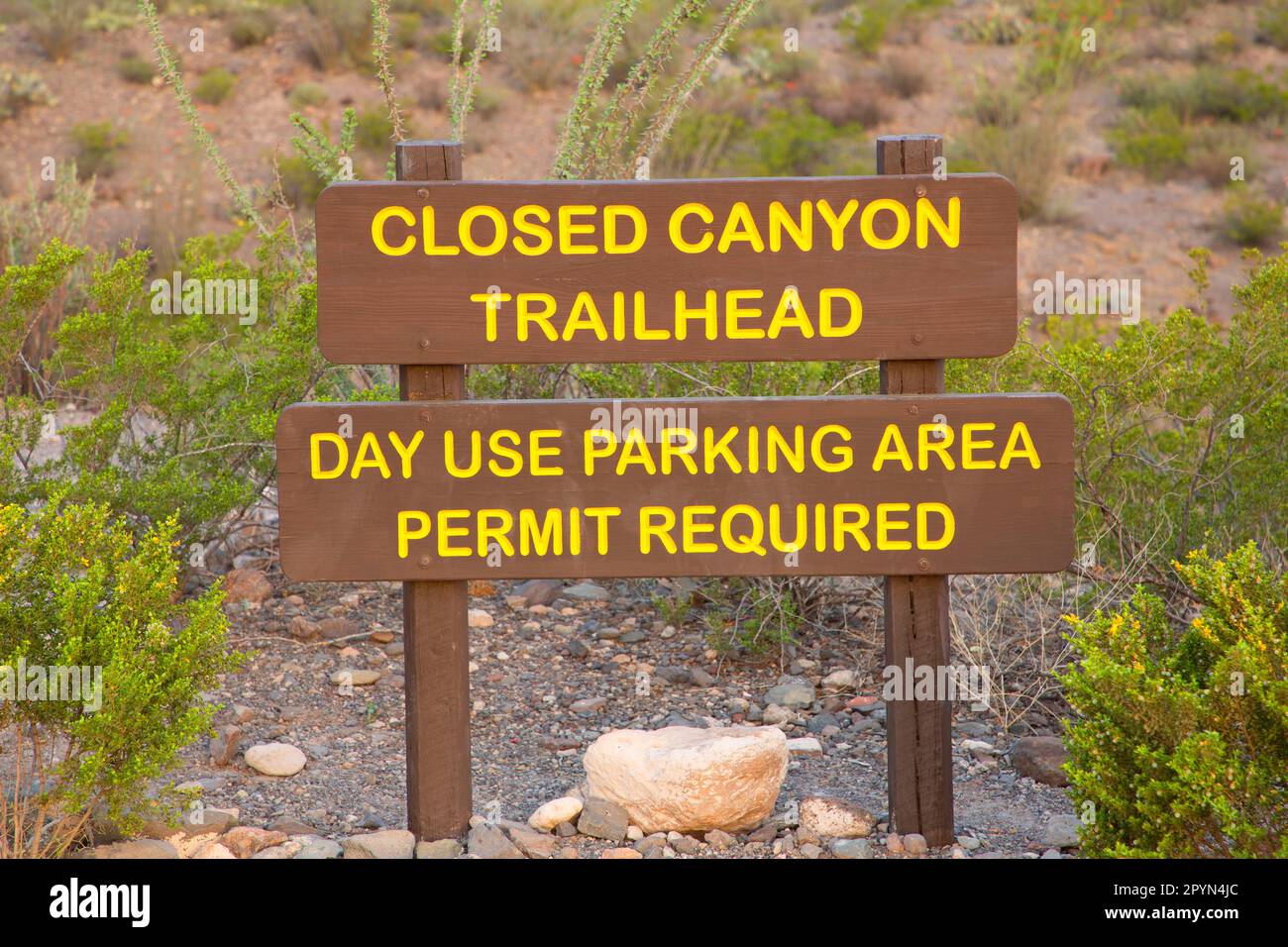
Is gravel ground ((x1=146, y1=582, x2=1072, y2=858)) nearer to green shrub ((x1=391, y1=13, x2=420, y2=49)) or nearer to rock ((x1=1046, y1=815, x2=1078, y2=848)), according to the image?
rock ((x1=1046, y1=815, x2=1078, y2=848))

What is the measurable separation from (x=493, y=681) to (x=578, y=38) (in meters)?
16.4

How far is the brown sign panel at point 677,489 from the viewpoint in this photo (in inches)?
135

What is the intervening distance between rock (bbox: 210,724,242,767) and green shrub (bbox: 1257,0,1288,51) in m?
18.6

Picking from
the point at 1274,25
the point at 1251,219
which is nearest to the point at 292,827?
the point at 1251,219

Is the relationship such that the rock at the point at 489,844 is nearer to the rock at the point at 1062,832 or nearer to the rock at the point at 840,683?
the rock at the point at 1062,832

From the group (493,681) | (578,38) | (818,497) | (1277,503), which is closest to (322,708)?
(493,681)

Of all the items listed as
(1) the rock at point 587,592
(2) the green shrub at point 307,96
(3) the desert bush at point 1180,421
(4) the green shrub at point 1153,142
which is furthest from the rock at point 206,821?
(2) the green shrub at point 307,96

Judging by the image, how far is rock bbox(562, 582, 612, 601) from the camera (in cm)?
553

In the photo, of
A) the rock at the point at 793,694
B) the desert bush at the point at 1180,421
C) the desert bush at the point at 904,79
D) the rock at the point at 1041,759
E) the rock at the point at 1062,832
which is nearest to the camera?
the rock at the point at 1062,832

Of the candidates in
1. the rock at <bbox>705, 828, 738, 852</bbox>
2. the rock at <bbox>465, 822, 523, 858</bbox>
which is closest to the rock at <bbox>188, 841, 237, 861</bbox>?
the rock at <bbox>465, 822, 523, 858</bbox>

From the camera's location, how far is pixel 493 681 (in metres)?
4.86

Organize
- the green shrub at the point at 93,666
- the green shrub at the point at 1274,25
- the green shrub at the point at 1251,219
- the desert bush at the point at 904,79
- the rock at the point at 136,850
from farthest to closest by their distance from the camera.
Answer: the green shrub at the point at 1274,25
the desert bush at the point at 904,79
the green shrub at the point at 1251,219
the rock at the point at 136,850
the green shrub at the point at 93,666

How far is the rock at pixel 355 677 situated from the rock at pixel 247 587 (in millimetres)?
661

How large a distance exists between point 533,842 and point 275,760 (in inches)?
40.2
